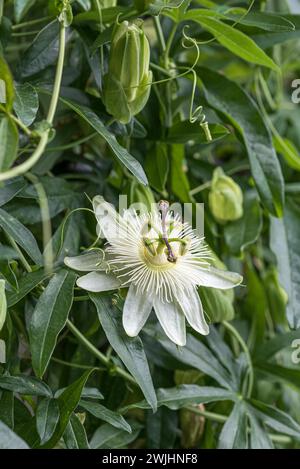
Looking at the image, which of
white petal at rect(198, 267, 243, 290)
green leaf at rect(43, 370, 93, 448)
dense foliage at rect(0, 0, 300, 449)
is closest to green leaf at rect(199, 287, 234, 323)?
dense foliage at rect(0, 0, 300, 449)

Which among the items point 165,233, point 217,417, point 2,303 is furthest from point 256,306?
point 2,303

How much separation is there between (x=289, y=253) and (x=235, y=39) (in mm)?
332

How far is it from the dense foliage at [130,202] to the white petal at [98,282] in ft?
0.03

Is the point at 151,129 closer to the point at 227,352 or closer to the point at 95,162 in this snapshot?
the point at 95,162

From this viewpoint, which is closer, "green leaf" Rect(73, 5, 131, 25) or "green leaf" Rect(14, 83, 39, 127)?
"green leaf" Rect(14, 83, 39, 127)

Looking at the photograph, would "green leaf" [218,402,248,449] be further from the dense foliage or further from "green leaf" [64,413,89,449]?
"green leaf" [64,413,89,449]

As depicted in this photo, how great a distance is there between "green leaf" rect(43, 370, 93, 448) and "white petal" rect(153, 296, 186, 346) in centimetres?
9

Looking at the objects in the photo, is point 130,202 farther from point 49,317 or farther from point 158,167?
point 49,317

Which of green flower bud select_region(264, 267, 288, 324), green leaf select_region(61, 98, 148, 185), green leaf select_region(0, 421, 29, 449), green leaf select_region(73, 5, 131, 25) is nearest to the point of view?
green leaf select_region(0, 421, 29, 449)

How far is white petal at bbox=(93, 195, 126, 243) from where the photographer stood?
2.63ft

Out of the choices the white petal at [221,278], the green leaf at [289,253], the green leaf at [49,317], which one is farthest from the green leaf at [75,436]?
the green leaf at [289,253]

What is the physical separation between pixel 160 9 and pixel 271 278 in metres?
0.56

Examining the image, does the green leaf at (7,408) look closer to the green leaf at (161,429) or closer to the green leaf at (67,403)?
the green leaf at (67,403)

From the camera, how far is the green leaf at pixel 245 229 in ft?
3.60
